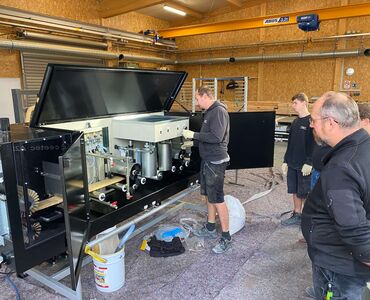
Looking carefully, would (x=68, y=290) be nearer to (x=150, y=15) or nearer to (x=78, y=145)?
(x=78, y=145)

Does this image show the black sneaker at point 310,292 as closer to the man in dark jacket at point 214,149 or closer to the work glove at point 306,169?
the man in dark jacket at point 214,149

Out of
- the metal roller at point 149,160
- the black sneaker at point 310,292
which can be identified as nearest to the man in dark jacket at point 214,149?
the metal roller at point 149,160

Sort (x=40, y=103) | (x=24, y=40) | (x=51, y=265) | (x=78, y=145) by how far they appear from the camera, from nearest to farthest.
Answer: (x=78, y=145) → (x=40, y=103) → (x=51, y=265) → (x=24, y=40)

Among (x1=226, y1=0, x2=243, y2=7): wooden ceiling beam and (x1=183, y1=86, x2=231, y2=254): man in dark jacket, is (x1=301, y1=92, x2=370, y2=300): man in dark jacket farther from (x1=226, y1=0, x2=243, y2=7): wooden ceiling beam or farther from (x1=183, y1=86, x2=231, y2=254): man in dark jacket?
(x1=226, y1=0, x2=243, y2=7): wooden ceiling beam

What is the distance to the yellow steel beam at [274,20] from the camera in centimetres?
517

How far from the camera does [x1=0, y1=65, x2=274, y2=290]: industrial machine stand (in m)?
1.40

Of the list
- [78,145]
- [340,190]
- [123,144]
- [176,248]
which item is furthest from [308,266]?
[78,145]

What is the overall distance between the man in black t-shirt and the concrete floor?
0.45 metres

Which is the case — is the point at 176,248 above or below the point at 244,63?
below

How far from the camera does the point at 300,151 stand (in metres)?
2.77

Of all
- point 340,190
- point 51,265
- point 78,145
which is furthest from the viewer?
point 51,265

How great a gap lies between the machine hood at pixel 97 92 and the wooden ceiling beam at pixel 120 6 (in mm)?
3697

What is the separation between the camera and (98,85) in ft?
6.73

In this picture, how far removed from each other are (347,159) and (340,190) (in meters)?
0.11
